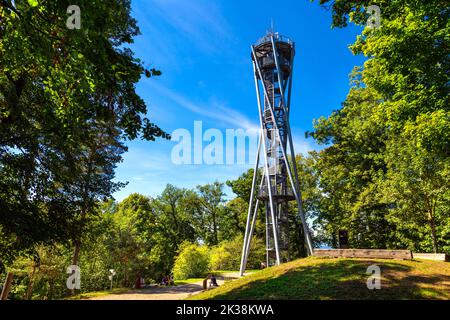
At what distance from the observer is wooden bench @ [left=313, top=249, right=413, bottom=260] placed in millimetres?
13711

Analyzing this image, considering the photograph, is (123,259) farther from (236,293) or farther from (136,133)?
(136,133)

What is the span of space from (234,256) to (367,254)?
73.6 feet

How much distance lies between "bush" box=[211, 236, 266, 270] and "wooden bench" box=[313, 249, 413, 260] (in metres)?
19.6

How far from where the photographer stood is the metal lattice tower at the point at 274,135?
22.0 meters

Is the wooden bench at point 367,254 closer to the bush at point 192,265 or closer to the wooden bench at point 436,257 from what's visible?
the wooden bench at point 436,257

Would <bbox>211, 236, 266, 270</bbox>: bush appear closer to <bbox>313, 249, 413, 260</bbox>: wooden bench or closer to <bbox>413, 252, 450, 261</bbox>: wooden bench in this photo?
<bbox>313, 249, 413, 260</bbox>: wooden bench

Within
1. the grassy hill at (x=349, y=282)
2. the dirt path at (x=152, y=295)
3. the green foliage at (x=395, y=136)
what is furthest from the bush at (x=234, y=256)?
the grassy hill at (x=349, y=282)

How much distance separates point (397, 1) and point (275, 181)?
15573 millimetres

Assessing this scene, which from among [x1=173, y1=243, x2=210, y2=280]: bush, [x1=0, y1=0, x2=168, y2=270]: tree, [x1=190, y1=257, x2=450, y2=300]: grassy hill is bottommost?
[x1=173, y1=243, x2=210, y2=280]: bush

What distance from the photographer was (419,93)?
952 centimetres

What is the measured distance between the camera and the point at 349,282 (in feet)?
31.7

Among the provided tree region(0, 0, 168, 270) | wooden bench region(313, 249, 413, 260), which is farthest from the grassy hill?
tree region(0, 0, 168, 270)

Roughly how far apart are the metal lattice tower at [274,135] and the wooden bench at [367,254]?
5992 millimetres

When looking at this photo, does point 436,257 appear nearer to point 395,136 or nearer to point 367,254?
point 367,254
